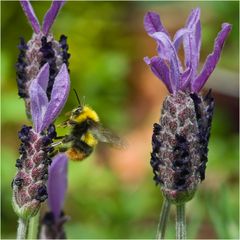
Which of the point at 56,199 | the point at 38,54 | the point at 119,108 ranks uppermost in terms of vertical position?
the point at 119,108

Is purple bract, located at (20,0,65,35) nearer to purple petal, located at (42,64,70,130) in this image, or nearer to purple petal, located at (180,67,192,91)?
purple petal, located at (42,64,70,130)

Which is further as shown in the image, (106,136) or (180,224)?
(106,136)

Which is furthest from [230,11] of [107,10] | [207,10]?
[107,10]

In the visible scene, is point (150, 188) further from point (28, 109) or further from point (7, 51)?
point (28, 109)

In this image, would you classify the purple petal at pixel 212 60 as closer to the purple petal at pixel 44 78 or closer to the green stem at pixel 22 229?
the purple petal at pixel 44 78

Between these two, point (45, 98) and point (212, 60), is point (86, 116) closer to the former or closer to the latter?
point (45, 98)

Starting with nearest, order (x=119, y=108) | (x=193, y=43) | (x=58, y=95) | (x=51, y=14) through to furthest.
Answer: (x=58, y=95)
(x=193, y=43)
(x=51, y=14)
(x=119, y=108)

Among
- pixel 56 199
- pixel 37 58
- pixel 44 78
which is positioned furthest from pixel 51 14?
pixel 56 199
